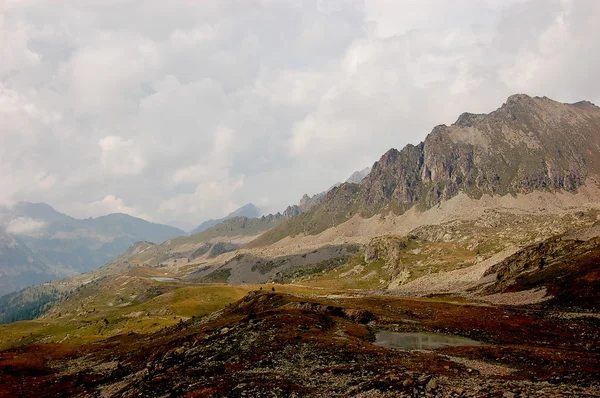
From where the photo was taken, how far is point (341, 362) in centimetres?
4050

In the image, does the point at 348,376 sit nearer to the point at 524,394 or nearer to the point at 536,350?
the point at 524,394

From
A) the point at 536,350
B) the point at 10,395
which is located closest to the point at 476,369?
the point at 536,350

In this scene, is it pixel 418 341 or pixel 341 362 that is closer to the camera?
pixel 341 362

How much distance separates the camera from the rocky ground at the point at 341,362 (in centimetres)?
3006

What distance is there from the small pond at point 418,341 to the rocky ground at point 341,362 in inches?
85.8

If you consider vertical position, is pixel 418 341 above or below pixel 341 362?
below

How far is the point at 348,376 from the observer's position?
1363 inches

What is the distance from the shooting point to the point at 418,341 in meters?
54.9

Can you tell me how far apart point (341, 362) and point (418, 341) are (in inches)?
794

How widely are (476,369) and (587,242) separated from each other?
124m

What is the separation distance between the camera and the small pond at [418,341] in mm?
51319

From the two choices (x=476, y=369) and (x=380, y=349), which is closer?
(x=476, y=369)

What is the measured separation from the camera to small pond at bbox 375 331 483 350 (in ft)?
168

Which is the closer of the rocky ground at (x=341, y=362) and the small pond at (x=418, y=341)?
the rocky ground at (x=341, y=362)
